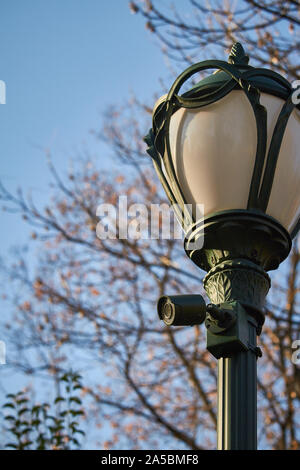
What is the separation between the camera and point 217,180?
9.59 ft

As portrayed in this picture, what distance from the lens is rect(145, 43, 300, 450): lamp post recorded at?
9.06ft

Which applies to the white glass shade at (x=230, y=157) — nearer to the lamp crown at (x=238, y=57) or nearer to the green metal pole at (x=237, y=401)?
the lamp crown at (x=238, y=57)

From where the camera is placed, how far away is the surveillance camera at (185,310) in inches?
105

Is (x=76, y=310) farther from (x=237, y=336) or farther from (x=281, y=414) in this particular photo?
(x=237, y=336)

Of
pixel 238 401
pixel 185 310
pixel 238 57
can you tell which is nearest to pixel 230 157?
pixel 238 57

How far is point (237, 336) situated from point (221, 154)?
26.5 inches

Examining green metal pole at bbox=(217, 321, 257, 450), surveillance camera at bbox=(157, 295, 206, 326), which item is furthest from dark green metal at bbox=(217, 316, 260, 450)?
surveillance camera at bbox=(157, 295, 206, 326)

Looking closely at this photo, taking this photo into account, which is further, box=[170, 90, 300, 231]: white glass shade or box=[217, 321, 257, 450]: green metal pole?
box=[170, 90, 300, 231]: white glass shade

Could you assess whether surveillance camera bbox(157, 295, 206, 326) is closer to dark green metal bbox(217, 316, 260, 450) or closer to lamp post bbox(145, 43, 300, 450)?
lamp post bbox(145, 43, 300, 450)

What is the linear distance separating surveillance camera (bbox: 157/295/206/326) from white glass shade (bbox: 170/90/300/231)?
A: 40cm

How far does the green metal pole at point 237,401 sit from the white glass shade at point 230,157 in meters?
0.52

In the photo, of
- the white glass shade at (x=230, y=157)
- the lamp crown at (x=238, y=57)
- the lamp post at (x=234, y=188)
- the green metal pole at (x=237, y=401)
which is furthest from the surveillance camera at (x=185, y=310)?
the lamp crown at (x=238, y=57)

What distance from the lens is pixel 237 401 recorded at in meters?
2.64
